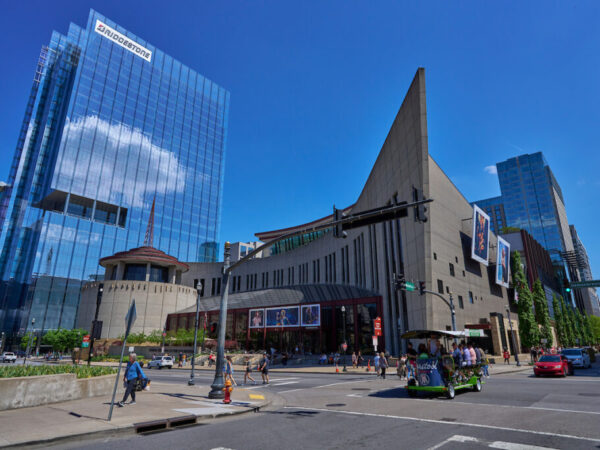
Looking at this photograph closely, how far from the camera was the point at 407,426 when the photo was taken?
9.09 m

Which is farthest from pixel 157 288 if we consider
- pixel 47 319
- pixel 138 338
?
pixel 47 319

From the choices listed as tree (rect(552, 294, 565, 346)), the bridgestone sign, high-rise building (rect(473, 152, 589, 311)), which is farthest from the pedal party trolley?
high-rise building (rect(473, 152, 589, 311))

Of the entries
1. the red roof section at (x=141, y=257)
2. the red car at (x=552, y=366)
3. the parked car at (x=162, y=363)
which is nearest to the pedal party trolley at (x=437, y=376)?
the red car at (x=552, y=366)

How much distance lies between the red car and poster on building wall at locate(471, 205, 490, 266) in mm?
22813

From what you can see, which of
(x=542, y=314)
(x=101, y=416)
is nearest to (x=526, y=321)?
(x=542, y=314)

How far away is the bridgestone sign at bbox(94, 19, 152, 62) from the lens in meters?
108

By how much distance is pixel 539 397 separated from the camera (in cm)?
1374

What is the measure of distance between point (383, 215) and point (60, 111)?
121 meters

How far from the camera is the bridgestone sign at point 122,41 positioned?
108 m

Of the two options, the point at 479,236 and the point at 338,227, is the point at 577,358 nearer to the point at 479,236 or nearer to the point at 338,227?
the point at 479,236

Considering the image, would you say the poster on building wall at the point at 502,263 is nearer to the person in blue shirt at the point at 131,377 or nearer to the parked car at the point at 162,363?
the parked car at the point at 162,363

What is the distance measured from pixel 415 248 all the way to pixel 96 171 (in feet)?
301

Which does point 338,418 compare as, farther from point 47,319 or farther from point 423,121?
point 47,319

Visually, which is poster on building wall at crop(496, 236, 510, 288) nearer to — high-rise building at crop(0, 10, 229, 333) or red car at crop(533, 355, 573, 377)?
red car at crop(533, 355, 573, 377)
